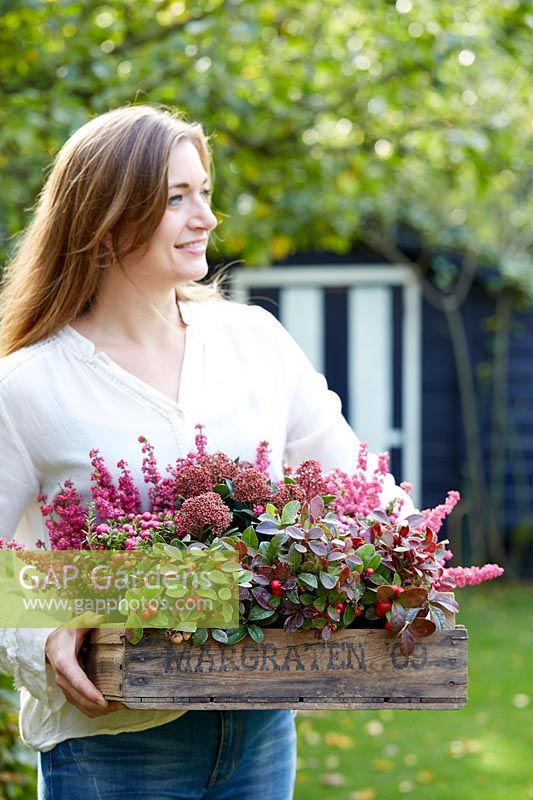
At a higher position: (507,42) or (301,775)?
(507,42)

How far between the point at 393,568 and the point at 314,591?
0.40 ft

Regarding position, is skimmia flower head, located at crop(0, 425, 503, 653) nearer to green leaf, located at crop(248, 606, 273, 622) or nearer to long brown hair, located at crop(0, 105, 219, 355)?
green leaf, located at crop(248, 606, 273, 622)

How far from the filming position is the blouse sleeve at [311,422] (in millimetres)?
2137

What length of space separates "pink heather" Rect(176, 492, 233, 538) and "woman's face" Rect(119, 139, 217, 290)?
466 mm

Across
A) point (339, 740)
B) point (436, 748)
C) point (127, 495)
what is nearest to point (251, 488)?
point (127, 495)

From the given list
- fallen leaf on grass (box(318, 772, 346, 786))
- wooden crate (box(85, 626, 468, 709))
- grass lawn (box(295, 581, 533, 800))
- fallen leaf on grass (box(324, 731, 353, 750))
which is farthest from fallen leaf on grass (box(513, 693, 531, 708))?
wooden crate (box(85, 626, 468, 709))

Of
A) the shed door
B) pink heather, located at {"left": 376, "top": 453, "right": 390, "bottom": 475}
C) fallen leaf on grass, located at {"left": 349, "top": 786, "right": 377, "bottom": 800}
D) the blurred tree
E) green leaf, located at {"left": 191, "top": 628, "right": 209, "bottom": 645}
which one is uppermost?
the shed door

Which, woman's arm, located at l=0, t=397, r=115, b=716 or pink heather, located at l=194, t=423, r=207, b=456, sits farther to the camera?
pink heather, located at l=194, t=423, r=207, b=456

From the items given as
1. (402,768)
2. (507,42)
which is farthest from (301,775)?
(507,42)

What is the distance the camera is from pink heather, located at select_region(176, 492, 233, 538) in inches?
67.4

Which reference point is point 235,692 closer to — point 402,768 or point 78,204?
point 78,204

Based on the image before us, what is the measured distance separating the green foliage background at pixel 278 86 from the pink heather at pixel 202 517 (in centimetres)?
219

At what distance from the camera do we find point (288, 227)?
5758 millimetres

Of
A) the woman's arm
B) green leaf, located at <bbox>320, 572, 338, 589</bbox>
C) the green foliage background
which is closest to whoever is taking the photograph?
green leaf, located at <bbox>320, 572, 338, 589</bbox>
